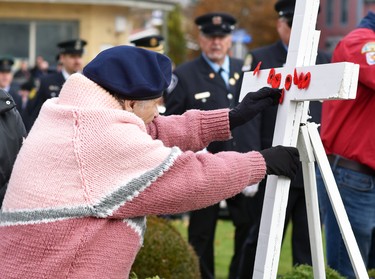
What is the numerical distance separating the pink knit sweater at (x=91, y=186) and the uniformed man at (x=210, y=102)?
3.88 m

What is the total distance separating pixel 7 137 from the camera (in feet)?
13.3

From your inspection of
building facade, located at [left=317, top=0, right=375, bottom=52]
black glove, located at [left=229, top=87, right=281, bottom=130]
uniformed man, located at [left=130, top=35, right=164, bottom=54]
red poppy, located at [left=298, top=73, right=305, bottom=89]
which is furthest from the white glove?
building facade, located at [left=317, top=0, right=375, bottom=52]

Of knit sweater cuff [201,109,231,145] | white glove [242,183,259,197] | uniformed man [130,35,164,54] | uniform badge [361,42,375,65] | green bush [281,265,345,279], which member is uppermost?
uniformed man [130,35,164,54]

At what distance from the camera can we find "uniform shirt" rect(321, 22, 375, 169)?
5.31 metres

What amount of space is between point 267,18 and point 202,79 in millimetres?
39355

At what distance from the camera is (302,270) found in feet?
17.0

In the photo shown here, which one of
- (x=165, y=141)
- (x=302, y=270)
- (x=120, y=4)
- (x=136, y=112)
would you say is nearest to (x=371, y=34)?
(x=302, y=270)

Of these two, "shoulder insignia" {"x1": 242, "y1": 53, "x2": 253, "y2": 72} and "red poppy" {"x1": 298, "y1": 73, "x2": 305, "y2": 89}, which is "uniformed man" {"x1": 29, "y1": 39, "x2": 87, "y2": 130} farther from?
"red poppy" {"x1": 298, "y1": 73, "x2": 305, "y2": 89}

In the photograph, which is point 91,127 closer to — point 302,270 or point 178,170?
point 178,170

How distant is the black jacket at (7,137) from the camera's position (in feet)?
13.1

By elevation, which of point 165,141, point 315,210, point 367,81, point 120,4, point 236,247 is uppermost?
point 120,4

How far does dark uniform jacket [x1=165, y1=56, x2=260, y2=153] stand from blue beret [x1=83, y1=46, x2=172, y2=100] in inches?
151

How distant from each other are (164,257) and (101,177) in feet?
8.44

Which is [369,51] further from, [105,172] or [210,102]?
[210,102]
